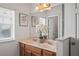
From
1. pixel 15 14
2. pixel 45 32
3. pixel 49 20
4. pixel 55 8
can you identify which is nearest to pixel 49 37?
pixel 45 32

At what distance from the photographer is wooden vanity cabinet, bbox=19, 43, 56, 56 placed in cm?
102

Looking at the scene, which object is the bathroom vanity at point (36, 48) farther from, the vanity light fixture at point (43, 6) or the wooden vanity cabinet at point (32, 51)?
the vanity light fixture at point (43, 6)

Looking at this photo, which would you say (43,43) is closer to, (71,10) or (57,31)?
(57,31)

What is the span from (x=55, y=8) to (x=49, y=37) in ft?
1.03

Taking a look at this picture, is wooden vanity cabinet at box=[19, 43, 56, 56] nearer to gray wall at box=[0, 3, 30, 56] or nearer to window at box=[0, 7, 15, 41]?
gray wall at box=[0, 3, 30, 56]

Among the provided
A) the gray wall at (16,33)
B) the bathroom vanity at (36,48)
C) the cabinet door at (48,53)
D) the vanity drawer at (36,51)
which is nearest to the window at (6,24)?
the gray wall at (16,33)

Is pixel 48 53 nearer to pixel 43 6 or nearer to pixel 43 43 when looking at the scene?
pixel 43 43

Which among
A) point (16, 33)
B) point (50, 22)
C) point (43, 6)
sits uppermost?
point (43, 6)

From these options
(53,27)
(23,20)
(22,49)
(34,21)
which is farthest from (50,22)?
(22,49)

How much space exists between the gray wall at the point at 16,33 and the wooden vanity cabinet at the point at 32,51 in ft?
0.20

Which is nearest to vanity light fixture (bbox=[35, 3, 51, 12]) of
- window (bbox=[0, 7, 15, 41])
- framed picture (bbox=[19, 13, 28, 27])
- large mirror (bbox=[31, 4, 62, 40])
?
large mirror (bbox=[31, 4, 62, 40])

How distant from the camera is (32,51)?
3.48ft

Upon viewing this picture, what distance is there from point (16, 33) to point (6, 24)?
5.5 inches

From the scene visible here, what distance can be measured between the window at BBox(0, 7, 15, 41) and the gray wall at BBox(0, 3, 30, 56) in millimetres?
41
